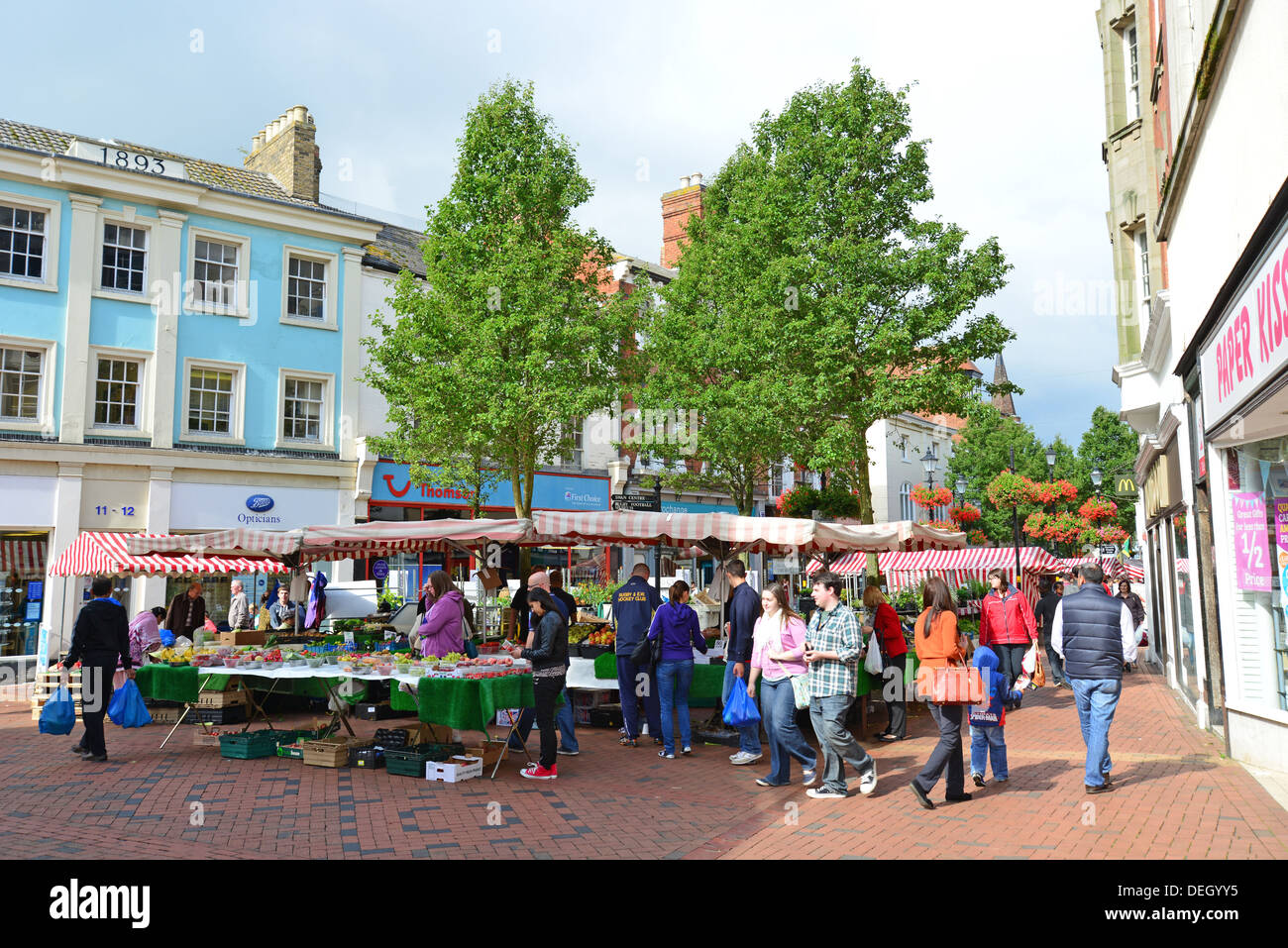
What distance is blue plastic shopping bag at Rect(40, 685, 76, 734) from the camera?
9.93 m

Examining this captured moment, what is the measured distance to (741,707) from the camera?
9.43 metres

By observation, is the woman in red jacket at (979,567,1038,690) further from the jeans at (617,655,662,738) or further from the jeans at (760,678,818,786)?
the jeans at (617,655,662,738)

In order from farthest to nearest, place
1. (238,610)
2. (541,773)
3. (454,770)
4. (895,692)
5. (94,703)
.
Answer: (238,610) < (895,692) < (94,703) < (541,773) < (454,770)

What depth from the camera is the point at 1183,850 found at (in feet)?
20.4

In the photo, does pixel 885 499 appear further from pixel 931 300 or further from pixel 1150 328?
pixel 1150 328

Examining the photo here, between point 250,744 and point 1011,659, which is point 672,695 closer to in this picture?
point 250,744

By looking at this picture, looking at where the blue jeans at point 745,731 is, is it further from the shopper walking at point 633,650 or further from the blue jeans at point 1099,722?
the blue jeans at point 1099,722

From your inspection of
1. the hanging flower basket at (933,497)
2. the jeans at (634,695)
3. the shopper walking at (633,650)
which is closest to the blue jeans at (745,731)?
the shopper walking at (633,650)

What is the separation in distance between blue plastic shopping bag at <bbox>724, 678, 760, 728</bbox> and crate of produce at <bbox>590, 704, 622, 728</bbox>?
131 inches

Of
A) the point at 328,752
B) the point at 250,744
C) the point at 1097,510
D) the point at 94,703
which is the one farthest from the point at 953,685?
the point at 1097,510

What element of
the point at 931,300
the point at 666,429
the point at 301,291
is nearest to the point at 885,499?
the point at 666,429

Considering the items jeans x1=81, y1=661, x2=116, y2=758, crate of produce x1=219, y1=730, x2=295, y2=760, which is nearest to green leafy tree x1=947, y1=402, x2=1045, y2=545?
crate of produce x1=219, y1=730, x2=295, y2=760

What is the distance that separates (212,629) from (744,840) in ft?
36.9

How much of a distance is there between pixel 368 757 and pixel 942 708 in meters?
5.66
